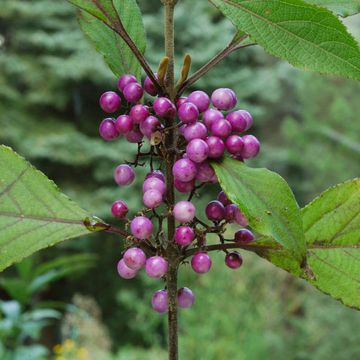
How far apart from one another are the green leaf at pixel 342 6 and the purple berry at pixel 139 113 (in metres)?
0.17

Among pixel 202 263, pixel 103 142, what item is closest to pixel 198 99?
pixel 202 263

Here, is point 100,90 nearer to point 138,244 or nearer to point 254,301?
point 254,301

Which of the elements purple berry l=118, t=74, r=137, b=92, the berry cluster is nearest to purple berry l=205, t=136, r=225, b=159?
the berry cluster

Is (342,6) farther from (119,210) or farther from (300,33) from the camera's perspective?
(119,210)

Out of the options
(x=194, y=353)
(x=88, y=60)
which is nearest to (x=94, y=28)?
(x=194, y=353)

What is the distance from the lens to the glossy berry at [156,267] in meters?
0.46

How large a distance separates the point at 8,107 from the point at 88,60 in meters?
0.98

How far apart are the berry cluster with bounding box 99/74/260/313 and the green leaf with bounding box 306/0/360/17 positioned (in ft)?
0.38

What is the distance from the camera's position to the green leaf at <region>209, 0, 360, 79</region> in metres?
0.41

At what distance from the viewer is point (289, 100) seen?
819 cm

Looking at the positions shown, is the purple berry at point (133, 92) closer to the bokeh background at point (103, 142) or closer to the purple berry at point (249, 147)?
the purple berry at point (249, 147)

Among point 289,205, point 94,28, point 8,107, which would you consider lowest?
point 289,205

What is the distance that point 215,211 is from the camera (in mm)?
492

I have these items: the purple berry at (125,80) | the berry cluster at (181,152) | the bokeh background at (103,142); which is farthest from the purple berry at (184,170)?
the bokeh background at (103,142)
